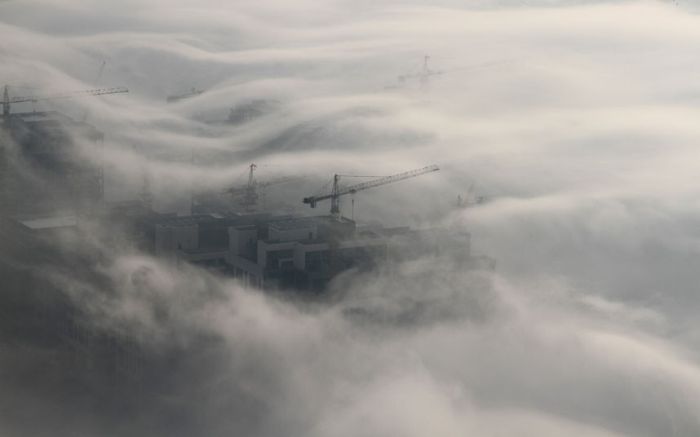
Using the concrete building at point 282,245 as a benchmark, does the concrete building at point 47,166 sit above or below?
above

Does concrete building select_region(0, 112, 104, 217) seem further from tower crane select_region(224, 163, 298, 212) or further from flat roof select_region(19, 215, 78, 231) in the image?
tower crane select_region(224, 163, 298, 212)

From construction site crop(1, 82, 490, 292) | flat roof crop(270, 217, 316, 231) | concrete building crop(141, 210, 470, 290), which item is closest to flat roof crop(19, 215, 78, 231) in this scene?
construction site crop(1, 82, 490, 292)

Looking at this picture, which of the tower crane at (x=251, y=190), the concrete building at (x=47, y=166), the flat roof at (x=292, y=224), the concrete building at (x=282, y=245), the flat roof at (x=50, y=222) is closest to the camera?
the concrete building at (x=282, y=245)

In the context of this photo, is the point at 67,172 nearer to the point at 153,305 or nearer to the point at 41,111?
the point at 41,111

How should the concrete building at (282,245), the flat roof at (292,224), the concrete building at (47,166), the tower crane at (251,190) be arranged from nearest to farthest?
1. the concrete building at (282,245)
2. the flat roof at (292,224)
3. the concrete building at (47,166)
4. the tower crane at (251,190)

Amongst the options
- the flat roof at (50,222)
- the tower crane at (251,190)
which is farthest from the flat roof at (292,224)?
A: the flat roof at (50,222)

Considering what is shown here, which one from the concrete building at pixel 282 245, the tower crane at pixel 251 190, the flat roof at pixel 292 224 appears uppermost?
the tower crane at pixel 251 190

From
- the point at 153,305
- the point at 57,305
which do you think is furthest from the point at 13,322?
the point at 153,305

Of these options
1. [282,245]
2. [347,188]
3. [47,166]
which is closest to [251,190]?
[347,188]

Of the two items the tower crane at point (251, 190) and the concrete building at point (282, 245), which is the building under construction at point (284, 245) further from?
the tower crane at point (251, 190)
